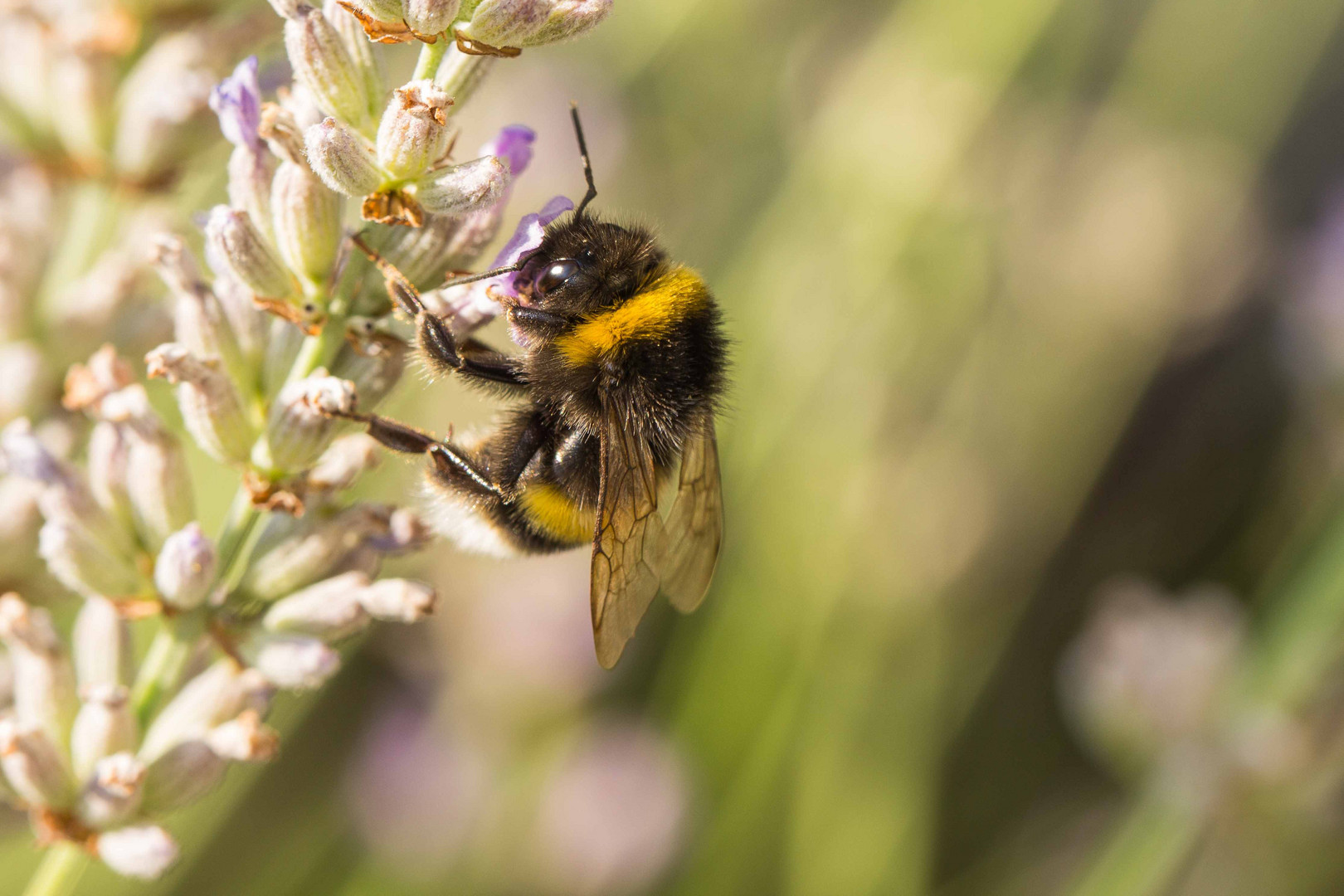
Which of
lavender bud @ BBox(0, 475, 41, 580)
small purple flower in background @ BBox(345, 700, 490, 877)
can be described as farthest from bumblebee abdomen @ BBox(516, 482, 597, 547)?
small purple flower in background @ BBox(345, 700, 490, 877)

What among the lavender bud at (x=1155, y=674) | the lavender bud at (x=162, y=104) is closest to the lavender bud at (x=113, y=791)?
the lavender bud at (x=162, y=104)

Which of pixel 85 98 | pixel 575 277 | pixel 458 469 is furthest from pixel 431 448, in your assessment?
pixel 85 98

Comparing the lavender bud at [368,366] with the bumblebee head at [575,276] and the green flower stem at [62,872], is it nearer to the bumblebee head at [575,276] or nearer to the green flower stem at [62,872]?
the bumblebee head at [575,276]

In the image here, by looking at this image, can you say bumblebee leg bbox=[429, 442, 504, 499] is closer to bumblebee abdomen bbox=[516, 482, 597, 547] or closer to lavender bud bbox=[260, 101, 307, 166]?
bumblebee abdomen bbox=[516, 482, 597, 547]

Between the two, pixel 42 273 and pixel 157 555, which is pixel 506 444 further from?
pixel 42 273

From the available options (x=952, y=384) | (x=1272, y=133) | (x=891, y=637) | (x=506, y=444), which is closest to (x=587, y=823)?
(x=891, y=637)

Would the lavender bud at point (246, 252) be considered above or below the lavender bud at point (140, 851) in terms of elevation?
above
